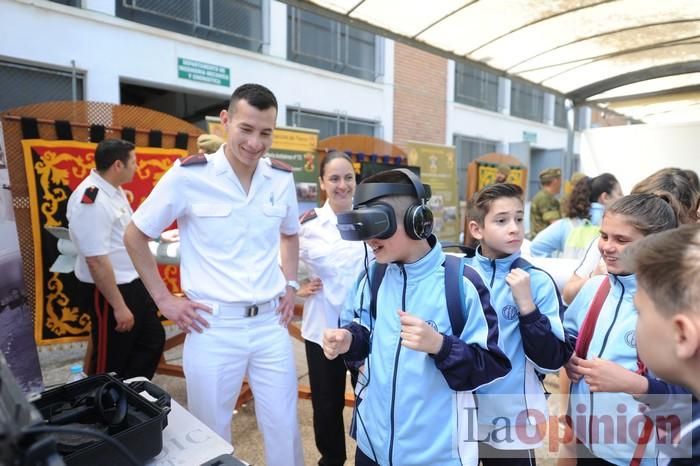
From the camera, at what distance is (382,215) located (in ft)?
4.36

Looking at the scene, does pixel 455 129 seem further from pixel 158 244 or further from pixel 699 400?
pixel 699 400

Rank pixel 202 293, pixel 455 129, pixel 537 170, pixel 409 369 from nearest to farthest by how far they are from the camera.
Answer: pixel 409 369
pixel 202 293
pixel 455 129
pixel 537 170

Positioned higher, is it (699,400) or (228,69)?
(228,69)

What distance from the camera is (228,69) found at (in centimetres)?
725

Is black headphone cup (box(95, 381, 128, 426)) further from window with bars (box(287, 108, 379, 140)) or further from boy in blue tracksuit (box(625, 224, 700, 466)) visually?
window with bars (box(287, 108, 379, 140))

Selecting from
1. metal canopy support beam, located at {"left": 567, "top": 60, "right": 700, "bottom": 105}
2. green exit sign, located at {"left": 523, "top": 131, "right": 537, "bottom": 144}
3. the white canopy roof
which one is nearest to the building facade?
metal canopy support beam, located at {"left": 567, "top": 60, "right": 700, "bottom": 105}

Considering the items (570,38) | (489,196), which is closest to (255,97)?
(489,196)

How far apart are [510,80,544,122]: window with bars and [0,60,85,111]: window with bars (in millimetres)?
11802

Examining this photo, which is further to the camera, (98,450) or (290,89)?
(290,89)

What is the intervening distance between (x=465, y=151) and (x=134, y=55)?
8643 millimetres

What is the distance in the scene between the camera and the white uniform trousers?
1.96 meters

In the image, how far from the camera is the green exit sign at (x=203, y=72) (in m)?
6.73

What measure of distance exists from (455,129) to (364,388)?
435 inches

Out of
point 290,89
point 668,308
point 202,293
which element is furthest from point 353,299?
point 290,89
